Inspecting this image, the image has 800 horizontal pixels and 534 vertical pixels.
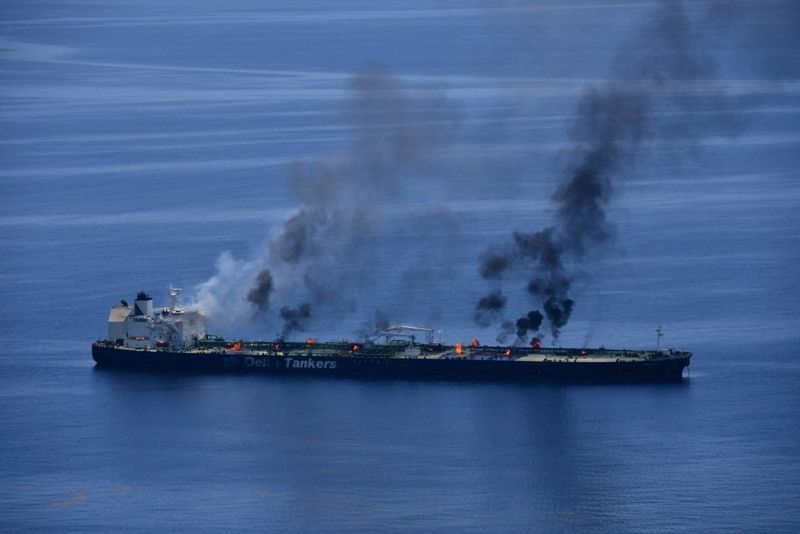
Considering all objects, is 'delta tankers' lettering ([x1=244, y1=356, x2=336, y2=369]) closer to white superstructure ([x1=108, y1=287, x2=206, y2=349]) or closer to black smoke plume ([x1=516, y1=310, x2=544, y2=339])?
white superstructure ([x1=108, y1=287, x2=206, y2=349])

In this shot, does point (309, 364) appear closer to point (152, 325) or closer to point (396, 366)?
point (396, 366)

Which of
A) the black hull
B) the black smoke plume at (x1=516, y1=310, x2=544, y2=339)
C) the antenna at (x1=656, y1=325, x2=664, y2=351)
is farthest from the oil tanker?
the black smoke plume at (x1=516, y1=310, x2=544, y2=339)

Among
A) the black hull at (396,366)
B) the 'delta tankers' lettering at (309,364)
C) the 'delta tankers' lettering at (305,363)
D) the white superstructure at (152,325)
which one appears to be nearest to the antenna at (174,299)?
the white superstructure at (152,325)

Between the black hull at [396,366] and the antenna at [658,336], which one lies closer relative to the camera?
the black hull at [396,366]

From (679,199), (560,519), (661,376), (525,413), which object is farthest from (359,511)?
(679,199)

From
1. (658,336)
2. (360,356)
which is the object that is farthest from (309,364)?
(658,336)

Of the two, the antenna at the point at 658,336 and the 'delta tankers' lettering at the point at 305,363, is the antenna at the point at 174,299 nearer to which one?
the 'delta tankers' lettering at the point at 305,363
